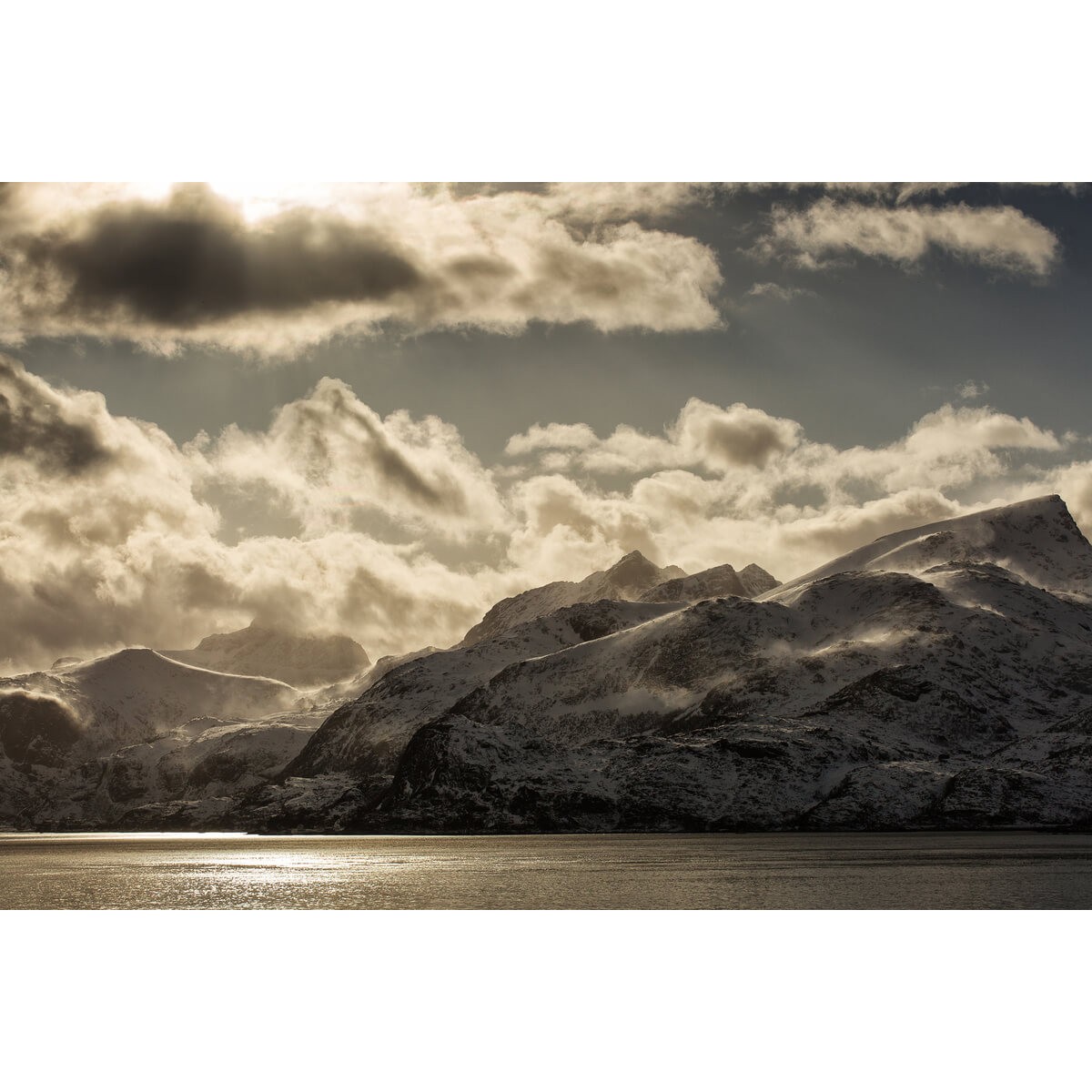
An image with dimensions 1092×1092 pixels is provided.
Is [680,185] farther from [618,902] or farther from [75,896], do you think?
[75,896]
